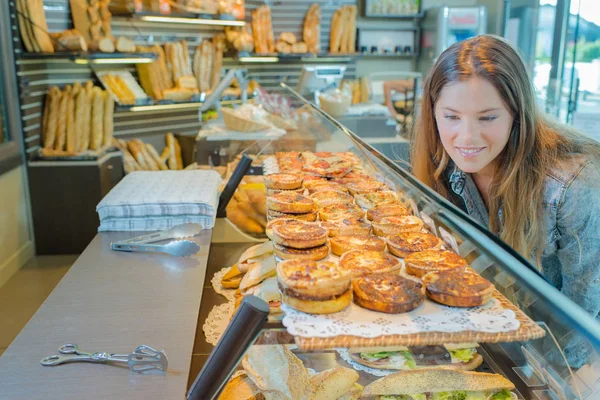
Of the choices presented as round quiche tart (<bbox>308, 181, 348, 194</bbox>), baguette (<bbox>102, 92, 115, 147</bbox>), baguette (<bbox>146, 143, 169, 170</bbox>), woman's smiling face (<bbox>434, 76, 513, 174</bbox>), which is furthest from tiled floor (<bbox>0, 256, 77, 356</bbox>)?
woman's smiling face (<bbox>434, 76, 513, 174</bbox>)

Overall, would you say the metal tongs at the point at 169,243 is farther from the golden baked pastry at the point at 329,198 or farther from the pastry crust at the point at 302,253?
the pastry crust at the point at 302,253

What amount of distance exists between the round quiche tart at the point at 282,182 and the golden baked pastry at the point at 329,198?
0.51ft

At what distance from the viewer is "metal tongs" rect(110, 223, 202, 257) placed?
1945 millimetres

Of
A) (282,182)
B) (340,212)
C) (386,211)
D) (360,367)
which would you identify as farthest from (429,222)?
(282,182)

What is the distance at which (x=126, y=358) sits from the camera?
1306mm

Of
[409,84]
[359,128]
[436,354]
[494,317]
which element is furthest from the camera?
[409,84]

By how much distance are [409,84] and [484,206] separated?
589cm

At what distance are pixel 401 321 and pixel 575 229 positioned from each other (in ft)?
3.10

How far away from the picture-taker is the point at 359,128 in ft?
14.4

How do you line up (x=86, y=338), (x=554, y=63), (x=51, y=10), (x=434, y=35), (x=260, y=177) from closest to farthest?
1. (x=86, y=338)
2. (x=260, y=177)
3. (x=51, y=10)
4. (x=554, y=63)
5. (x=434, y=35)

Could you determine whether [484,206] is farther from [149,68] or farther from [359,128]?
[149,68]

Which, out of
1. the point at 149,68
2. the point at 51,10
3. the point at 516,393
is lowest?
the point at 516,393

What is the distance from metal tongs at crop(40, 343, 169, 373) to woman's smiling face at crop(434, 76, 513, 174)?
1018mm

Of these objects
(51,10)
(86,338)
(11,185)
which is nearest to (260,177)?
(86,338)
